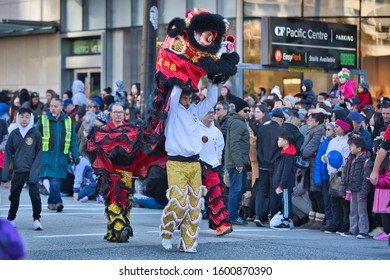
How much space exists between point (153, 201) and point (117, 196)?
543 centimetres

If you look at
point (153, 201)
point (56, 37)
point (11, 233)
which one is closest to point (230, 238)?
point (153, 201)

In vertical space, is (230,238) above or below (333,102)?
below

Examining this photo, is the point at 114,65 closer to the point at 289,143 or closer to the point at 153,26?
the point at 153,26

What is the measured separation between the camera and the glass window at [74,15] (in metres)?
30.3

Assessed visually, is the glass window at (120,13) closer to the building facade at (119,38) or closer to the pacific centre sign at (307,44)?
the building facade at (119,38)

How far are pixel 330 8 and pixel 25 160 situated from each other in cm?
1407

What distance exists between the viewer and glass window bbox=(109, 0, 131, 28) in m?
29.0

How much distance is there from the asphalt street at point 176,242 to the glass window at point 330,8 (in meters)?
11.7

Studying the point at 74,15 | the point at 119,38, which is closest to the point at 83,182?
the point at 119,38

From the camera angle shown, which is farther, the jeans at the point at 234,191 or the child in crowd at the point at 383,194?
the jeans at the point at 234,191

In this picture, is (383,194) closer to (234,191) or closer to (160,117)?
(234,191)

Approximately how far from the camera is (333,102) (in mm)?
17047

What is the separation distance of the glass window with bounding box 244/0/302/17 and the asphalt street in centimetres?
1192

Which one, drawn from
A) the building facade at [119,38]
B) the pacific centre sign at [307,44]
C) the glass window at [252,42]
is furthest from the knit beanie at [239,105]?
the glass window at [252,42]
